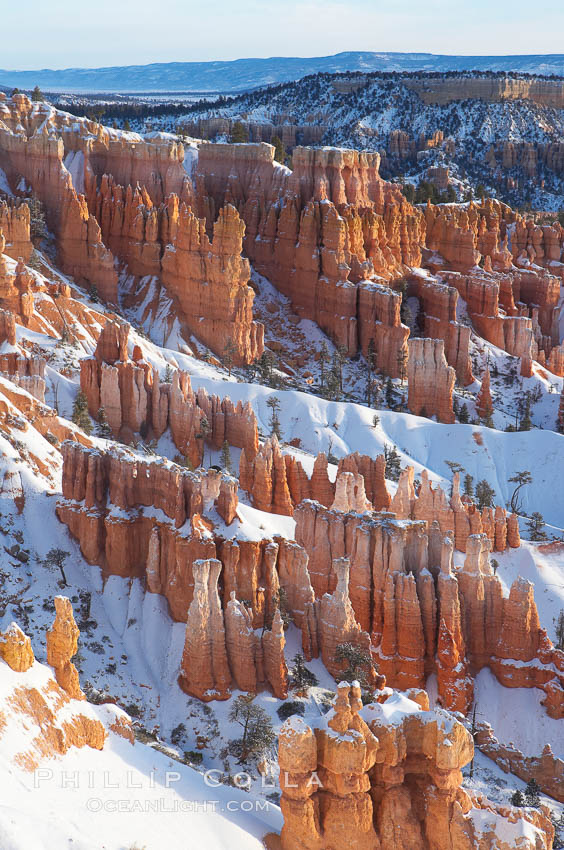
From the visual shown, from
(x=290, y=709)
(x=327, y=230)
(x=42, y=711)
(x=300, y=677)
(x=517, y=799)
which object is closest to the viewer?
(x=42, y=711)

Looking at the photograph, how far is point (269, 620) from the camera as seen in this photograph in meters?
47.5

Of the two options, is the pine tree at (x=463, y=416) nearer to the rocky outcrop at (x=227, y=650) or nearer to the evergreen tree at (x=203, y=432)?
the evergreen tree at (x=203, y=432)

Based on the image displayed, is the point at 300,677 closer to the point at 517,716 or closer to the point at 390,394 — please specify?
the point at 517,716

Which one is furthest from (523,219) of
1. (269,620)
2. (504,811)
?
(504,811)

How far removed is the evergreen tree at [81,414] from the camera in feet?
219

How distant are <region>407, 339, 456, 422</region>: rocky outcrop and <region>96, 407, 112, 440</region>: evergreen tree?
31.3m

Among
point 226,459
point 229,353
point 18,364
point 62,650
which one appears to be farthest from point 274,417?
point 62,650

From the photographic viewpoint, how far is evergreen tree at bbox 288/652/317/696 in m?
45.2

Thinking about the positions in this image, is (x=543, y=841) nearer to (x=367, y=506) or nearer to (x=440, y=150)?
(x=367, y=506)

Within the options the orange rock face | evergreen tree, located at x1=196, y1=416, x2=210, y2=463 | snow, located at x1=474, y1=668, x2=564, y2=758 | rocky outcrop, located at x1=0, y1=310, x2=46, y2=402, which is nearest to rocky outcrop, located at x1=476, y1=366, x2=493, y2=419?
evergreen tree, located at x1=196, y1=416, x2=210, y2=463

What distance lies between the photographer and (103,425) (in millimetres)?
69062

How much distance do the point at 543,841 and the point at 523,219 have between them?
114 metres

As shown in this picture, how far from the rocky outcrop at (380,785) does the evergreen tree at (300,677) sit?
1279cm

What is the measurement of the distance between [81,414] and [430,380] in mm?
35328
